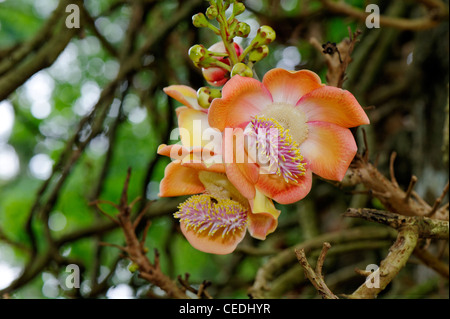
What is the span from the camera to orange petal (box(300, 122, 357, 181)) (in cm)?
68

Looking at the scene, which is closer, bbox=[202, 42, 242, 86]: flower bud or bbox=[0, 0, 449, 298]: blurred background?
bbox=[202, 42, 242, 86]: flower bud

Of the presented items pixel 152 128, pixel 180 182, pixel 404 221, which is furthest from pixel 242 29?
pixel 152 128

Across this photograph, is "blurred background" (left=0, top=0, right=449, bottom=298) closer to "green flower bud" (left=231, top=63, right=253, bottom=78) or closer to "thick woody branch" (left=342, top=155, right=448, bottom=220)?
"thick woody branch" (left=342, top=155, right=448, bottom=220)

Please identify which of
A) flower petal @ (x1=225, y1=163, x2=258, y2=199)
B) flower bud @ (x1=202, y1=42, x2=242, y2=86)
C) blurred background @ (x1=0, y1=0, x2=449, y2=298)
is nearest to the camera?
flower petal @ (x1=225, y1=163, x2=258, y2=199)

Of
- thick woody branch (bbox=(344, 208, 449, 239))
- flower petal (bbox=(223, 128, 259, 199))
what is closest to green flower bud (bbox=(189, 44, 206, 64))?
flower petal (bbox=(223, 128, 259, 199))

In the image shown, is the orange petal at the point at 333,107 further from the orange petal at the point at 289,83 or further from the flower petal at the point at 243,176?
the flower petal at the point at 243,176

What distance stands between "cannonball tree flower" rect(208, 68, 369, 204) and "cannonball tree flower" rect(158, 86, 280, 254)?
34 mm

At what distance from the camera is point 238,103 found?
26.2 inches

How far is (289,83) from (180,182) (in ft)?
0.75

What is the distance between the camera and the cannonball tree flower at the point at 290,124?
25.4 inches

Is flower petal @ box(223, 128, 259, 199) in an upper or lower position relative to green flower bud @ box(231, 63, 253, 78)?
lower

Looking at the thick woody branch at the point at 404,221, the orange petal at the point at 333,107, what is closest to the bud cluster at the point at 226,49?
the orange petal at the point at 333,107

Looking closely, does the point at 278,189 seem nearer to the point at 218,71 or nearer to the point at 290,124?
the point at 290,124

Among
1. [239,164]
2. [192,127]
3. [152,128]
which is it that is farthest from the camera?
[152,128]
